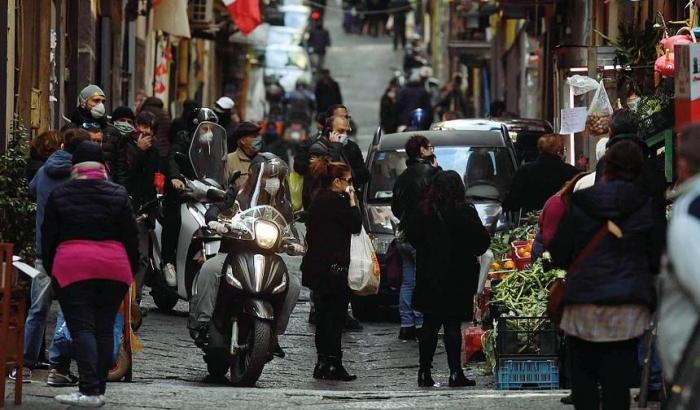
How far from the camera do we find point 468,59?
47.7 metres

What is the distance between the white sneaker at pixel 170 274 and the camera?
1831 cm

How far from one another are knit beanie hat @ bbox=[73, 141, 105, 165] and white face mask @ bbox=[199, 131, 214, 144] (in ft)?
17.2

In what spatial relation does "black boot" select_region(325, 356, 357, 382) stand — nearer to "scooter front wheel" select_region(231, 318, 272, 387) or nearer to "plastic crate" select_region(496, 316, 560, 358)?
"scooter front wheel" select_region(231, 318, 272, 387)

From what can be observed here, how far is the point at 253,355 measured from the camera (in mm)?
13852

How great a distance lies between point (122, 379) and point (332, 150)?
5.30 m

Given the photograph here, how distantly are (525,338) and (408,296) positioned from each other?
12.2ft

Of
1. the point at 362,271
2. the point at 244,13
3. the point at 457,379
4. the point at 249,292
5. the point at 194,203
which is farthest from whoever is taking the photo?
the point at 244,13

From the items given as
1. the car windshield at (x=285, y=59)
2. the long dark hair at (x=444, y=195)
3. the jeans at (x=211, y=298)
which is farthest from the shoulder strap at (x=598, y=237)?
the car windshield at (x=285, y=59)

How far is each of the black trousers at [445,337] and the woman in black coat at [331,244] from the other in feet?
2.80

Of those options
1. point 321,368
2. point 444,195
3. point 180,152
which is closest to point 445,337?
point 444,195

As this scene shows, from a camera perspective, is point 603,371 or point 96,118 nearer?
point 603,371

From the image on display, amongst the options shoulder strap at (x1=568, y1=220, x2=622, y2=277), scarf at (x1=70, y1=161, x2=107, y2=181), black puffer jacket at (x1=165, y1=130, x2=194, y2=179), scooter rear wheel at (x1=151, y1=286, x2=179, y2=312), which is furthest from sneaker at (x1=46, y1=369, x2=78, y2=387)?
scooter rear wheel at (x1=151, y1=286, x2=179, y2=312)

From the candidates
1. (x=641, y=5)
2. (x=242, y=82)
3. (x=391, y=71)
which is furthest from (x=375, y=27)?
(x=641, y=5)

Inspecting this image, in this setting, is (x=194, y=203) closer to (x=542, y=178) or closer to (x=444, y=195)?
(x=542, y=178)
